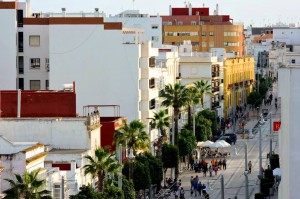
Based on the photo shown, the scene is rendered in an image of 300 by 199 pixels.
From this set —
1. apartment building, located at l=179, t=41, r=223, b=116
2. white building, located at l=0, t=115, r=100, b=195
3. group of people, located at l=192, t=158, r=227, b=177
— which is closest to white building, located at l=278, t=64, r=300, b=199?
white building, located at l=0, t=115, r=100, b=195

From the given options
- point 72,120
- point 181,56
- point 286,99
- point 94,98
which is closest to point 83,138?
point 72,120

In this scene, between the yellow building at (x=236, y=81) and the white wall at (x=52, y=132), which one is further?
the yellow building at (x=236, y=81)

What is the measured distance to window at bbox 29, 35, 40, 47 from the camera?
295 feet

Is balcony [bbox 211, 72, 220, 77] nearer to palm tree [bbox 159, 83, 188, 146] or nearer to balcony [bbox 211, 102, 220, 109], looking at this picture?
balcony [bbox 211, 102, 220, 109]

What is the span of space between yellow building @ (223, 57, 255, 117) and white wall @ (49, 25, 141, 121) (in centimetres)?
6247

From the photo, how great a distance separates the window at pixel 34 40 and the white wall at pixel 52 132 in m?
24.1

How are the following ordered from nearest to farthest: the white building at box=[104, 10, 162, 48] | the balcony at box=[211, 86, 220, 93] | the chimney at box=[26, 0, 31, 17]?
1. the chimney at box=[26, 0, 31, 17]
2. the balcony at box=[211, 86, 220, 93]
3. the white building at box=[104, 10, 162, 48]

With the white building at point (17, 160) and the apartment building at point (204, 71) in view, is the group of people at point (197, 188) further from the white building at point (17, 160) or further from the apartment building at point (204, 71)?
the apartment building at point (204, 71)

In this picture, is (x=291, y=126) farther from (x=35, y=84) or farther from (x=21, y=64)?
(x=21, y=64)

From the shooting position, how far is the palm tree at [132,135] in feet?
227

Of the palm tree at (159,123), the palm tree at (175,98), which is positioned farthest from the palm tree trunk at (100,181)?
the palm tree at (175,98)

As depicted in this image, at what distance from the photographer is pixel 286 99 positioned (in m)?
39.8

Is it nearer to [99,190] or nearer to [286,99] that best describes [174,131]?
[99,190]

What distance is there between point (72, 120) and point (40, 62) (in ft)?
78.7
